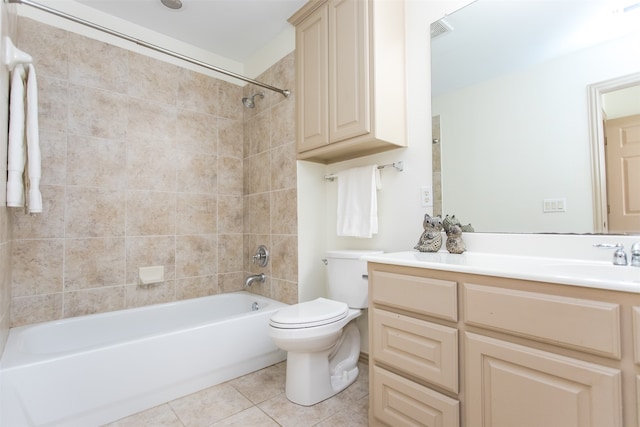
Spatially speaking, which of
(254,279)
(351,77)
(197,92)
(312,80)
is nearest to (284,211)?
(254,279)

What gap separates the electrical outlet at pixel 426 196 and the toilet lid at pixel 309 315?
0.75 metres

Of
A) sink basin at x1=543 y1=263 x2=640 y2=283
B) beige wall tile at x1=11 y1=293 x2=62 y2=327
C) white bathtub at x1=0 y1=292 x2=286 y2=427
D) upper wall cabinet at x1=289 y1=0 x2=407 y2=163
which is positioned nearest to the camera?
sink basin at x1=543 y1=263 x2=640 y2=283

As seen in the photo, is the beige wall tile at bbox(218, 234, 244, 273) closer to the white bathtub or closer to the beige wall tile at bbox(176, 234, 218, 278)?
the beige wall tile at bbox(176, 234, 218, 278)

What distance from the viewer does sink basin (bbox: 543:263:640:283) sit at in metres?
0.94

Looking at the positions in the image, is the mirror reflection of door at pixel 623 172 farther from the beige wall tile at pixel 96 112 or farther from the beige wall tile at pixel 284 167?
the beige wall tile at pixel 96 112

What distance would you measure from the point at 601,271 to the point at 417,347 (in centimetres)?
68

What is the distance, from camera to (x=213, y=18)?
221 centimetres

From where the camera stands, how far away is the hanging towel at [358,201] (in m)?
1.92

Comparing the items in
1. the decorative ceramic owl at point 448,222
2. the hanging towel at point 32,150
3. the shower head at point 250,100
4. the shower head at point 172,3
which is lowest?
the decorative ceramic owl at point 448,222

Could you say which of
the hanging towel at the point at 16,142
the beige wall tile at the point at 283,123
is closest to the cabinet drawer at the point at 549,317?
the beige wall tile at the point at 283,123

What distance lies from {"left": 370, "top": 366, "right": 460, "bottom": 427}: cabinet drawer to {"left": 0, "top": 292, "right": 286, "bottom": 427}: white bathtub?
36.1 inches

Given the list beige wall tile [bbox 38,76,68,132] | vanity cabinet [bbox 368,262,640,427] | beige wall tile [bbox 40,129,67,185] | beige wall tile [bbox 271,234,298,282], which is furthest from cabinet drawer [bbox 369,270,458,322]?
beige wall tile [bbox 38,76,68,132]

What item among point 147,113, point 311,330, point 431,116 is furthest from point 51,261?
point 431,116

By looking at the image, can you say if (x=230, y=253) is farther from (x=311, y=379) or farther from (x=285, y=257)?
(x=311, y=379)
